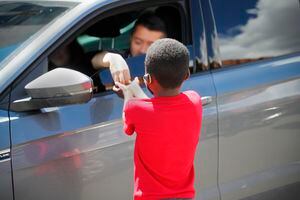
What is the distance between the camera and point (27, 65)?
2797 millimetres

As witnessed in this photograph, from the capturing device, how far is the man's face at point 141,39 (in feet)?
11.1

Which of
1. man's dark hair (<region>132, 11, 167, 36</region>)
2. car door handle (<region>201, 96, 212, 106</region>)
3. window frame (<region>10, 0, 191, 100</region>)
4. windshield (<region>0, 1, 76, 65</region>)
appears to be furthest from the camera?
man's dark hair (<region>132, 11, 167, 36</region>)

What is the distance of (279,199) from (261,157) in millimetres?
412

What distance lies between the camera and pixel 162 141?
8.30ft

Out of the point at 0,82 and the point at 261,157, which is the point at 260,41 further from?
the point at 0,82

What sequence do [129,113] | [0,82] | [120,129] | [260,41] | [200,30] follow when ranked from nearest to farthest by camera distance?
[129,113]
[0,82]
[120,129]
[200,30]
[260,41]

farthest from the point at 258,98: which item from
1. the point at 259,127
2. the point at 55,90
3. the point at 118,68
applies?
the point at 55,90

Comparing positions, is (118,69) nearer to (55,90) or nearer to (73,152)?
(55,90)

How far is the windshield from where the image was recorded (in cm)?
308

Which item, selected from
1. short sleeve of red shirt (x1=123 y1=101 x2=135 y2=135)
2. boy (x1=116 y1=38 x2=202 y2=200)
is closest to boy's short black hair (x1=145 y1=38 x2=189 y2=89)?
boy (x1=116 y1=38 x2=202 y2=200)

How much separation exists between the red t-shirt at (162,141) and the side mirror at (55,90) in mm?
286

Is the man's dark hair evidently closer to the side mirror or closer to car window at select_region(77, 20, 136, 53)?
car window at select_region(77, 20, 136, 53)

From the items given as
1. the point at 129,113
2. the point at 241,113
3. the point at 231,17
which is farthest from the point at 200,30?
the point at 129,113

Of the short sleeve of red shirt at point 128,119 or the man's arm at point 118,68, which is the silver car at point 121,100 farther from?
the short sleeve of red shirt at point 128,119
